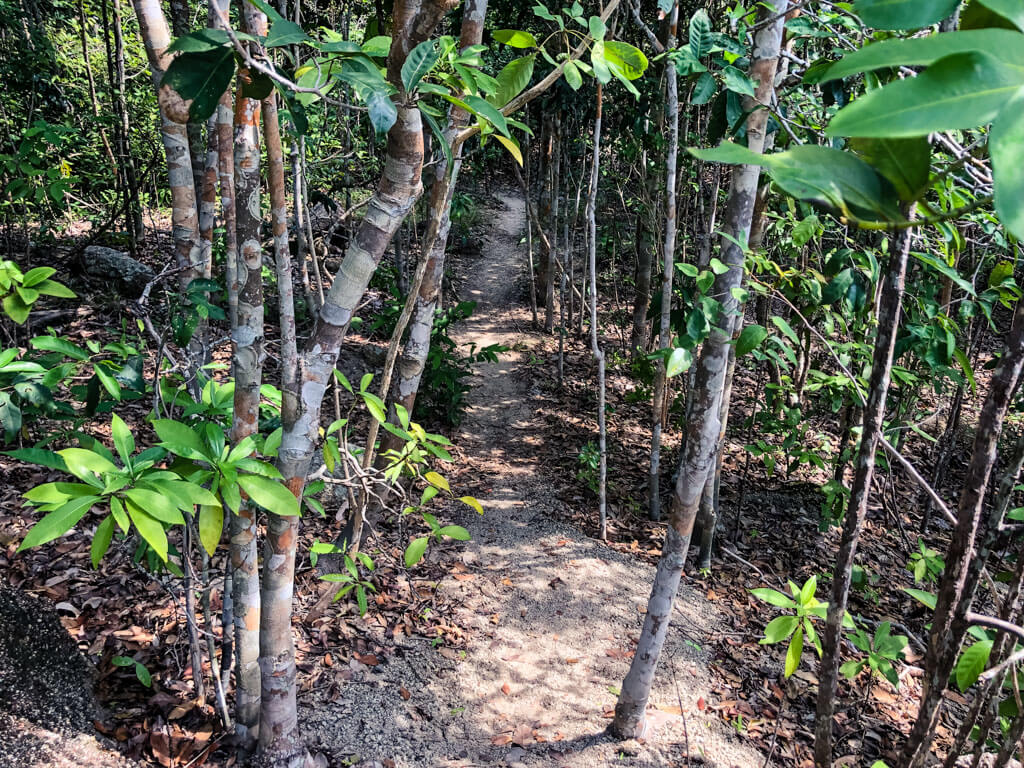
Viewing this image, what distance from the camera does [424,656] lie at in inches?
142

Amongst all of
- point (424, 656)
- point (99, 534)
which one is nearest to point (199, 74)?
point (99, 534)

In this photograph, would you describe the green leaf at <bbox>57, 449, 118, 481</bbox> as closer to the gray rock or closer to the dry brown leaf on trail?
the dry brown leaf on trail

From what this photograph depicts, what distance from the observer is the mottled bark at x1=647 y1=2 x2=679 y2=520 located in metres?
4.36

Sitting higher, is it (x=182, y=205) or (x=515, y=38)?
(x=515, y=38)

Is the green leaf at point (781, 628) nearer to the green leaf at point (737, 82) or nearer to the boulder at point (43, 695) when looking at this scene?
the green leaf at point (737, 82)

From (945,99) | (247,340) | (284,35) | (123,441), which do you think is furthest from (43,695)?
(945,99)

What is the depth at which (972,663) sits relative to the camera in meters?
1.46

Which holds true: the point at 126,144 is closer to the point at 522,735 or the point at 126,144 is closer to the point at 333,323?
the point at 333,323

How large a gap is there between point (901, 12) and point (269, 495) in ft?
5.26

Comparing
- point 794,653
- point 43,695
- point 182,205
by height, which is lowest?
point 43,695

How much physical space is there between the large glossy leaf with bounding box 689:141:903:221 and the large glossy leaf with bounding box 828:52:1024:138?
A: 76 mm

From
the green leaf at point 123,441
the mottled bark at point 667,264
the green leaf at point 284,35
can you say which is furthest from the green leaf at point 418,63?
the mottled bark at point 667,264

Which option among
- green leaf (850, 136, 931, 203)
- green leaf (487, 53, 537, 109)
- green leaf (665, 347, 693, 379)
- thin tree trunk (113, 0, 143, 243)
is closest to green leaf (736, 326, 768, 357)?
green leaf (665, 347, 693, 379)

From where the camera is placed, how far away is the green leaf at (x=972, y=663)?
143 centimetres
